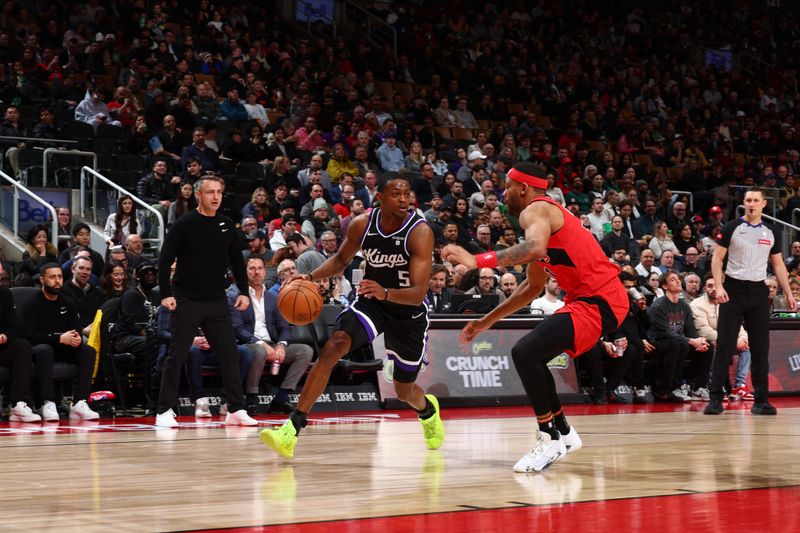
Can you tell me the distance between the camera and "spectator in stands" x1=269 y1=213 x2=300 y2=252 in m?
14.5

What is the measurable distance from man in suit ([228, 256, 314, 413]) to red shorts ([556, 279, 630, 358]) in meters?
5.10

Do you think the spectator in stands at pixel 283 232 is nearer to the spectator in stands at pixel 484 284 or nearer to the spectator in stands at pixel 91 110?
the spectator in stands at pixel 484 284

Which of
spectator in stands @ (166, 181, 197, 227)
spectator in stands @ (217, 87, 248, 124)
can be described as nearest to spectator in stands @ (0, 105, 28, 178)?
spectator in stands @ (166, 181, 197, 227)

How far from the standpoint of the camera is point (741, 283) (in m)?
10.8

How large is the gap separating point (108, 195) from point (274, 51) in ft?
21.1

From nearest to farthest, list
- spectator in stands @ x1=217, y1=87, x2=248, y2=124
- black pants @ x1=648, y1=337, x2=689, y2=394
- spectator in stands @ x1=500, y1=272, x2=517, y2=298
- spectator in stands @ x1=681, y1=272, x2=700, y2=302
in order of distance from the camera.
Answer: black pants @ x1=648, y1=337, x2=689, y2=394
spectator in stands @ x1=500, y1=272, x2=517, y2=298
spectator in stands @ x1=681, y1=272, x2=700, y2=302
spectator in stands @ x1=217, y1=87, x2=248, y2=124

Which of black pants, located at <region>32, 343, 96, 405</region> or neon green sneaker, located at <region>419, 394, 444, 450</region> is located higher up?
black pants, located at <region>32, 343, 96, 405</region>

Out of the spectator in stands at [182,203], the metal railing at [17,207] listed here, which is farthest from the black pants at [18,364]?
the spectator in stands at [182,203]

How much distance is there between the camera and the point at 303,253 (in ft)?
44.1

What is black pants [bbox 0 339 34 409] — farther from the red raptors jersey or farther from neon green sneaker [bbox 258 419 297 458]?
the red raptors jersey

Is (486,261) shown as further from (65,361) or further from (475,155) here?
(475,155)

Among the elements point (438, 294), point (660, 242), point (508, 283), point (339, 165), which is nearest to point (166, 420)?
point (438, 294)

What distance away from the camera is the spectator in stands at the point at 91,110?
16156 millimetres

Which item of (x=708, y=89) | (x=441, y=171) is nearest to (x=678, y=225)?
(x=441, y=171)
